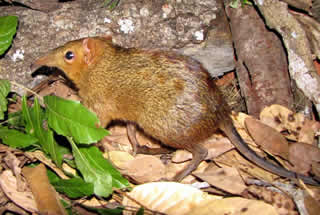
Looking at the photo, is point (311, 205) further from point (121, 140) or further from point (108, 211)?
point (121, 140)

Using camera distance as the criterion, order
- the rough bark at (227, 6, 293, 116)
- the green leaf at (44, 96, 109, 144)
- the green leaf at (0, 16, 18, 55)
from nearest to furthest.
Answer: the green leaf at (44, 96, 109, 144) → the green leaf at (0, 16, 18, 55) → the rough bark at (227, 6, 293, 116)

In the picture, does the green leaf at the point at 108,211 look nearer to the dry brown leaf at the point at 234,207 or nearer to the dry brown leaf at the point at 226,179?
the dry brown leaf at the point at 234,207

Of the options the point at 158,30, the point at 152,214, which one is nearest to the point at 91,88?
the point at 158,30

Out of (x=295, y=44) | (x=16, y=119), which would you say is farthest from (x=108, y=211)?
(x=295, y=44)

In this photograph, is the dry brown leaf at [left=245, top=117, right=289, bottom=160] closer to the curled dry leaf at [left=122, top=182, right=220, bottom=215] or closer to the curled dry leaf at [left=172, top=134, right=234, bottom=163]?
the curled dry leaf at [left=172, top=134, right=234, bottom=163]

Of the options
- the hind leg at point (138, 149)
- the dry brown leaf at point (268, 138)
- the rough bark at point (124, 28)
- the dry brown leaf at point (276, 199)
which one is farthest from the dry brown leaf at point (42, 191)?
the dry brown leaf at point (268, 138)

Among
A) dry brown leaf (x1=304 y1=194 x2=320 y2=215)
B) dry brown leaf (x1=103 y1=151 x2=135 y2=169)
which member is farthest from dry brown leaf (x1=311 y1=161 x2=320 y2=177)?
dry brown leaf (x1=103 y1=151 x2=135 y2=169)
